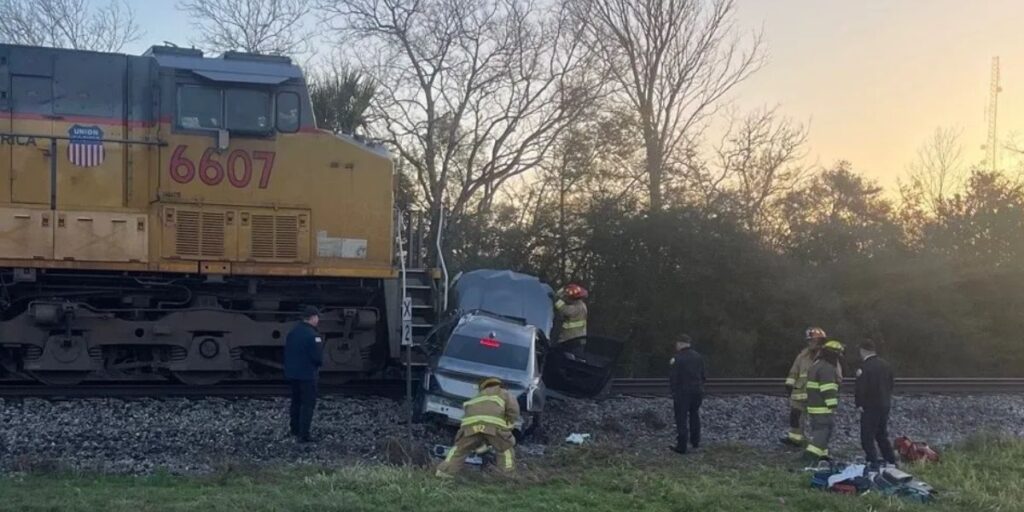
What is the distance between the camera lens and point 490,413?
951 cm

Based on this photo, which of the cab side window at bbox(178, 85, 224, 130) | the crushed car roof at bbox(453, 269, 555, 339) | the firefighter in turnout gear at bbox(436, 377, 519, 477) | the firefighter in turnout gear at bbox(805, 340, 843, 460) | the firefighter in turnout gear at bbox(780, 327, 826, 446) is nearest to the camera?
the firefighter in turnout gear at bbox(436, 377, 519, 477)

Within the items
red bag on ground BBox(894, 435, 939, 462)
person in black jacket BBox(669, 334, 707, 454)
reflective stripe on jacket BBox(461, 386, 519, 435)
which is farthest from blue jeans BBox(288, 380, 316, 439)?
red bag on ground BBox(894, 435, 939, 462)

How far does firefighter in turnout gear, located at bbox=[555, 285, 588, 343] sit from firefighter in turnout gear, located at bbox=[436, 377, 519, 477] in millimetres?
4547

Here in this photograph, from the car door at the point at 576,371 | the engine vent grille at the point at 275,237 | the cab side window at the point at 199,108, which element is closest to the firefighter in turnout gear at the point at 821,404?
the car door at the point at 576,371

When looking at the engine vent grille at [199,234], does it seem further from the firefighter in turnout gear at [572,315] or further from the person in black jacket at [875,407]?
the person in black jacket at [875,407]

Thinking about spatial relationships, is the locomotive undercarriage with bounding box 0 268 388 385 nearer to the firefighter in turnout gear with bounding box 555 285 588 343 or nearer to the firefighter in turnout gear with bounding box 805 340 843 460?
the firefighter in turnout gear with bounding box 555 285 588 343

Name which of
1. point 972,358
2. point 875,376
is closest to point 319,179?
point 875,376

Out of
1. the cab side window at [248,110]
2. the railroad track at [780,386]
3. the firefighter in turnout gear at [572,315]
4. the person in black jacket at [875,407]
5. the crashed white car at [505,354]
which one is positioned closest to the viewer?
the person in black jacket at [875,407]

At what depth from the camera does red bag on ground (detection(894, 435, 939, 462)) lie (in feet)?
35.7

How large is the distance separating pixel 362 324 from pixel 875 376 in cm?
634

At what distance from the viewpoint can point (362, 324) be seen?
43.5 feet

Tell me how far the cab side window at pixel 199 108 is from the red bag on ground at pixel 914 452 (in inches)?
348

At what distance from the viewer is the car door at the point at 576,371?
13.1 meters

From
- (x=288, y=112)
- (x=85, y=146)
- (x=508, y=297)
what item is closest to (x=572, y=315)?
(x=508, y=297)
